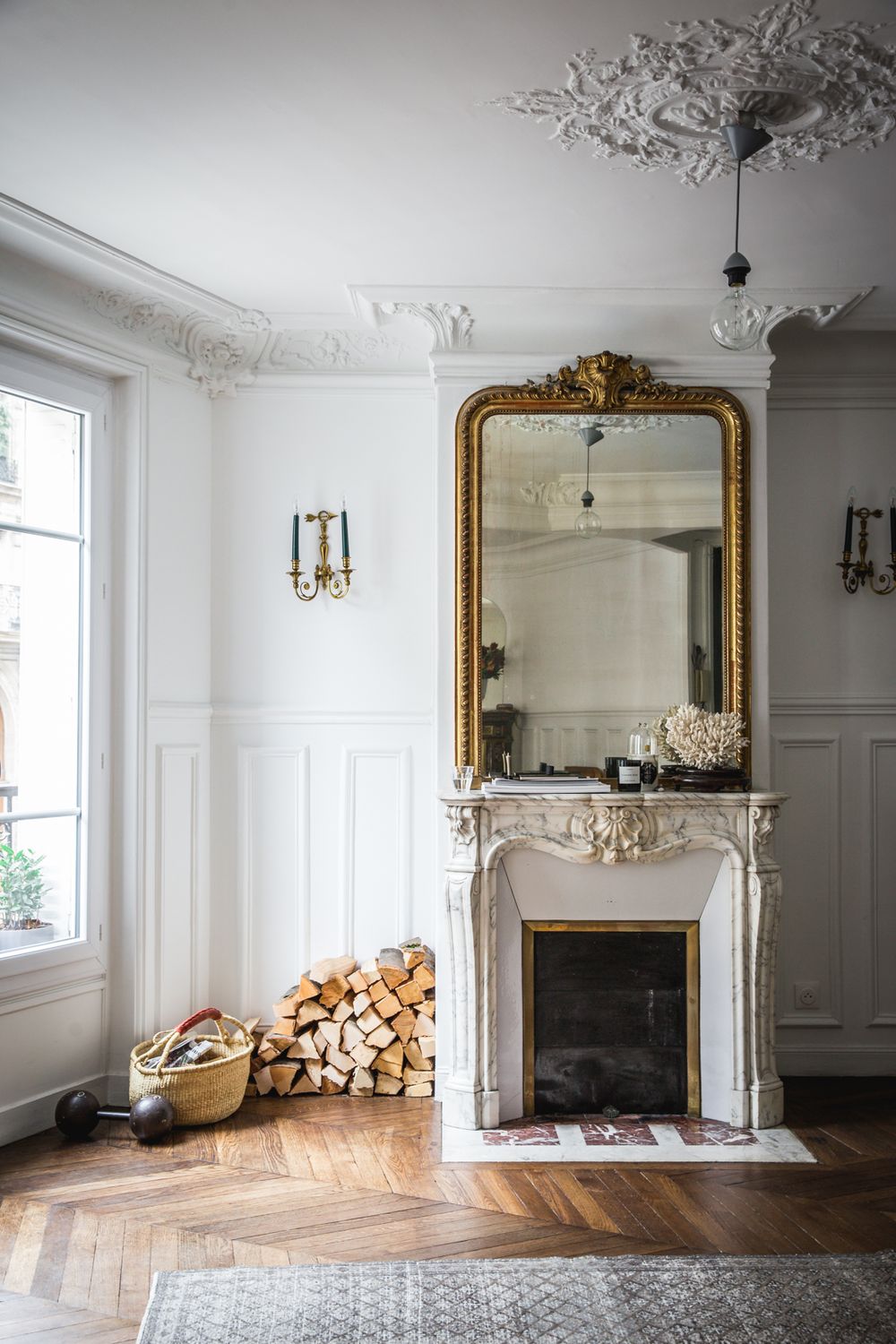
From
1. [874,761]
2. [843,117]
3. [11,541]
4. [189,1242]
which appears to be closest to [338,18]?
[843,117]

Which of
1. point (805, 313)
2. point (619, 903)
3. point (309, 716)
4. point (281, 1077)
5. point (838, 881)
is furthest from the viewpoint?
point (309, 716)

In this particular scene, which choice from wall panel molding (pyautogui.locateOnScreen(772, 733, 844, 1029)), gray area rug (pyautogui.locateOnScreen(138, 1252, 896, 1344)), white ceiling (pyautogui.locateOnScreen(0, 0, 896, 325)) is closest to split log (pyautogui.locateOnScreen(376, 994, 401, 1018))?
gray area rug (pyautogui.locateOnScreen(138, 1252, 896, 1344))

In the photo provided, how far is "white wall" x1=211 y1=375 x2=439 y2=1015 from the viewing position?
4.04 metres

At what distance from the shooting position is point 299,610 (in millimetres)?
4098

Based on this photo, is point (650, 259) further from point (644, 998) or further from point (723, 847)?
point (644, 998)

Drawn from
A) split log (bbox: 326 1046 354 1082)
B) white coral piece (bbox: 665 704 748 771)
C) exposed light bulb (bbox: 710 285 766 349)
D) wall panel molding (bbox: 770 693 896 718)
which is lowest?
split log (bbox: 326 1046 354 1082)

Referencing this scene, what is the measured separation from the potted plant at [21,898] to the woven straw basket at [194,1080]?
529mm

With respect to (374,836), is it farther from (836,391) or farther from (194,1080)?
(836,391)

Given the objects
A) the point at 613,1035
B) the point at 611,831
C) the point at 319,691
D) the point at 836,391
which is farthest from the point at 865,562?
the point at 319,691

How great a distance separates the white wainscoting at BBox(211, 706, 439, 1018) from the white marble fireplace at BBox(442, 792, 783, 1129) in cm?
62

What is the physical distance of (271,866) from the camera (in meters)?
4.05

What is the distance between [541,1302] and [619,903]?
135 cm

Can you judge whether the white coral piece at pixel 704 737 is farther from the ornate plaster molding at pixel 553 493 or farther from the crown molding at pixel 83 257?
the crown molding at pixel 83 257

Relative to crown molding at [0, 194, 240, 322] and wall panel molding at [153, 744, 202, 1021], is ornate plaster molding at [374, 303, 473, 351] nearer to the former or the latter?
crown molding at [0, 194, 240, 322]
